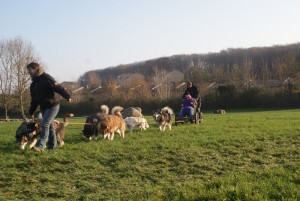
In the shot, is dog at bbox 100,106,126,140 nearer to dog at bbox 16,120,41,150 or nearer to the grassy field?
the grassy field

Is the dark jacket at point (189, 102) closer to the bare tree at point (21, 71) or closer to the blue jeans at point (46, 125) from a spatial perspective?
the blue jeans at point (46, 125)

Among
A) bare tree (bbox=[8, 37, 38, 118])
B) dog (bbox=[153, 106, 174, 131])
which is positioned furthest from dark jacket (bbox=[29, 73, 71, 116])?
bare tree (bbox=[8, 37, 38, 118])

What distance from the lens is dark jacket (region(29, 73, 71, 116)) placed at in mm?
8750

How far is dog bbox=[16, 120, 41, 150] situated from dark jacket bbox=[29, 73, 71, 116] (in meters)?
0.78

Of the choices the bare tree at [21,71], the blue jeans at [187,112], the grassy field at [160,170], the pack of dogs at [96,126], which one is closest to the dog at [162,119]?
the pack of dogs at [96,126]

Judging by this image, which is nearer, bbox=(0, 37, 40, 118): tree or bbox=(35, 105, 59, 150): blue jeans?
bbox=(35, 105, 59, 150): blue jeans

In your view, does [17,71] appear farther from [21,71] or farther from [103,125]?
[103,125]

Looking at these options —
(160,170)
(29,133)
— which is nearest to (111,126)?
(29,133)

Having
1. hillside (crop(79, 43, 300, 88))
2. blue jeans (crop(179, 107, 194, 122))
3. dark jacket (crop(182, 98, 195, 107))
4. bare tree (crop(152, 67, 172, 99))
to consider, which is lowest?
blue jeans (crop(179, 107, 194, 122))

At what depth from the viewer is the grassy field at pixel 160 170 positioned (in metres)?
5.22

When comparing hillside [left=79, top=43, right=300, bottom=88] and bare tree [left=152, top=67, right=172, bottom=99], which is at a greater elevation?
hillside [left=79, top=43, right=300, bottom=88]

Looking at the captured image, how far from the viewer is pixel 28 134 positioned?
927 cm

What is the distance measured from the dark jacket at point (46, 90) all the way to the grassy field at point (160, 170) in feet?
4.04

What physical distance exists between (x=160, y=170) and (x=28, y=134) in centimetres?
411
